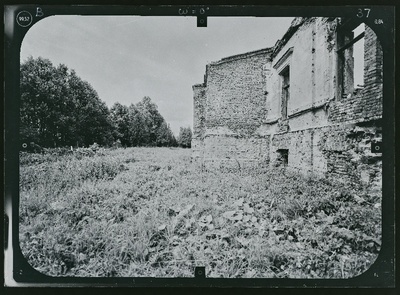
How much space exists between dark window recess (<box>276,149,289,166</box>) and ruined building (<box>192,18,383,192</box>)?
2 cm

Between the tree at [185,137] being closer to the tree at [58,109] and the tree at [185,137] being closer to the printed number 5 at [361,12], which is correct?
the tree at [58,109]

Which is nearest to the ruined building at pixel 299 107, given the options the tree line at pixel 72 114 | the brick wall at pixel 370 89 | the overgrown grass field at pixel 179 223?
the brick wall at pixel 370 89

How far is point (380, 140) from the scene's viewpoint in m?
1.96


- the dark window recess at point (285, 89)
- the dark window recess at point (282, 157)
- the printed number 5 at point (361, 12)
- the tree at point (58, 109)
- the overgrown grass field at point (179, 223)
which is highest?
the printed number 5 at point (361, 12)

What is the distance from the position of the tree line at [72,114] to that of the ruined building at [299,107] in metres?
0.75

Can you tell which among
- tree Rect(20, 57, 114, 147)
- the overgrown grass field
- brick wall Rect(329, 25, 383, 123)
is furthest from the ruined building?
tree Rect(20, 57, 114, 147)

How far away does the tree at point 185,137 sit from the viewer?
246 centimetres

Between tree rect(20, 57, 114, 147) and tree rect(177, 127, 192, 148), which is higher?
tree rect(20, 57, 114, 147)

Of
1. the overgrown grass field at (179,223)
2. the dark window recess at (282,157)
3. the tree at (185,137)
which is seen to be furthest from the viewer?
the dark window recess at (282,157)

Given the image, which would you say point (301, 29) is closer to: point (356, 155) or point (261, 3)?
point (261, 3)

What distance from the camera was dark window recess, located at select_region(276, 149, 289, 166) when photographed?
2.88 m

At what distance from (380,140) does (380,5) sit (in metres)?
1.57

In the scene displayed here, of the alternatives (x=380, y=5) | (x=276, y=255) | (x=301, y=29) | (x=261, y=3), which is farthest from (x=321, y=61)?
(x=276, y=255)

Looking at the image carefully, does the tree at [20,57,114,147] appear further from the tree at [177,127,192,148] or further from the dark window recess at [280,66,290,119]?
the dark window recess at [280,66,290,119]
